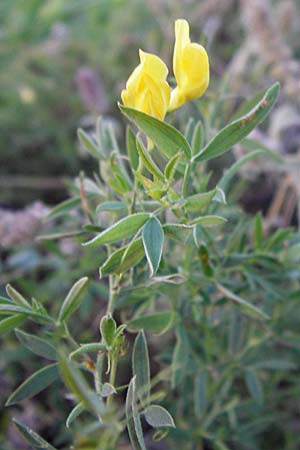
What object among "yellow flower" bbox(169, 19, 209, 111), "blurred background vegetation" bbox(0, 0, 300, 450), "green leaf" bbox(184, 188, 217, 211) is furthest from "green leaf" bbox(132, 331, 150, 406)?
"blurred background vegetation" bbox(0, 0, 300, 450)

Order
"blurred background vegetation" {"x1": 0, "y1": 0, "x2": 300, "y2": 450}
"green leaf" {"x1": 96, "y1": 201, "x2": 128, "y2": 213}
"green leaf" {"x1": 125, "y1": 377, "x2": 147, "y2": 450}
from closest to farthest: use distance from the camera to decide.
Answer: "green leaf" {"x1": 125, "y1": 377, "x2": 147, "y2": 450}
"green leaf" {"x1": 96, "y1": 201, "x2": 128, "y2": 213}
"blurred background vegetation" {"x1": 0, "y1": 0, "x2": 300, "y2": 450}

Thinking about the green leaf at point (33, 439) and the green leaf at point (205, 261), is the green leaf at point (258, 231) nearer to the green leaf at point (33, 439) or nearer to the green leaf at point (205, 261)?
the green leaf at point (205, 261)

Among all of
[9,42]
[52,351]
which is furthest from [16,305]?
[9,42]

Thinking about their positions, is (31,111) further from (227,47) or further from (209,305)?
(209,305)

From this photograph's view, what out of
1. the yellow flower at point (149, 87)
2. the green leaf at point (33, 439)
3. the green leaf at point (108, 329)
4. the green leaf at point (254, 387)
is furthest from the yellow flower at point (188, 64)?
the green leaf at point (254, 387)

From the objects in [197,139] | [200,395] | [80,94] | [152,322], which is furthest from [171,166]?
[80,94]

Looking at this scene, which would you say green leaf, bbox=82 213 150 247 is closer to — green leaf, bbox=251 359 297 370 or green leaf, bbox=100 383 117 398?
green leaf, bbox=100 383 117 398

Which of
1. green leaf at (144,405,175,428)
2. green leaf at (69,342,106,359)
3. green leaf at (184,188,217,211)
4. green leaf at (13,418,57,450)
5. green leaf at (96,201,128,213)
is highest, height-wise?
green leaf at (96,201,128,213)

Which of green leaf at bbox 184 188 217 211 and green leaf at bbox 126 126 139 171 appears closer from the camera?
green leaf at bbox 184 188 217 211
